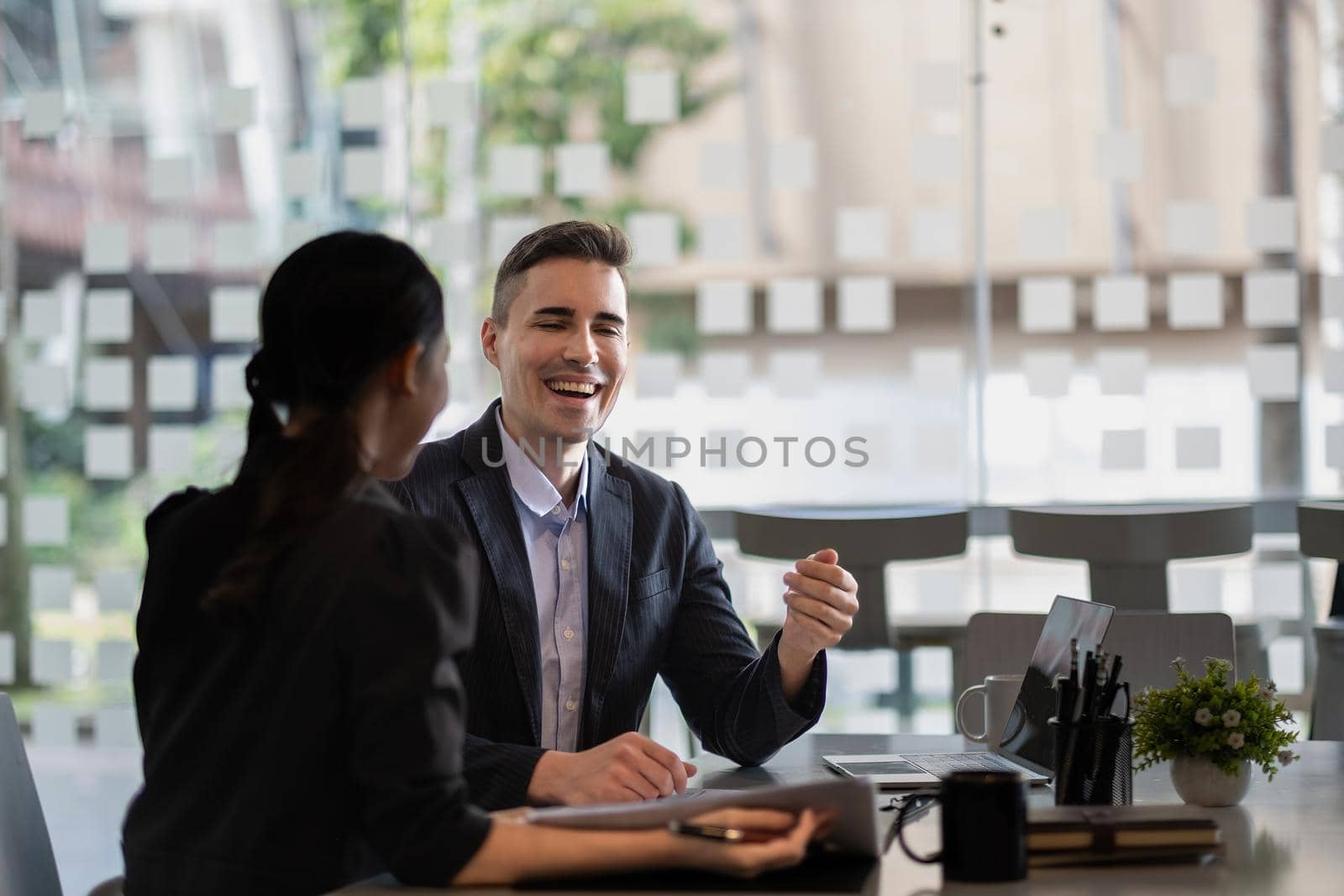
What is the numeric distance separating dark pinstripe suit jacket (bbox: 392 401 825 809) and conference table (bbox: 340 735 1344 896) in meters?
0.13

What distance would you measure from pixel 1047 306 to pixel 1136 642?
2.34m

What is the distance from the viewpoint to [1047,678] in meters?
1.56

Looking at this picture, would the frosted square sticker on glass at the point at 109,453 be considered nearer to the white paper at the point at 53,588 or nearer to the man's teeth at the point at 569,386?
the white paper at the point at 53,588

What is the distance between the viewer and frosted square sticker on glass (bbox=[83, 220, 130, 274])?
15.0ft

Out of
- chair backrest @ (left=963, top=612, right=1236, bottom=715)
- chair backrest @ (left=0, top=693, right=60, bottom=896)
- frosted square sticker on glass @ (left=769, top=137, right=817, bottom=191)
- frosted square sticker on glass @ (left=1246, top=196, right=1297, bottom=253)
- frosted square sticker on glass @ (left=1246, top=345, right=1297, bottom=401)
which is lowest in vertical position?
chair backrest @ (left=0, top=693, right=60, bottom=896)

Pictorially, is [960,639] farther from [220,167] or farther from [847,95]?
[220,167]

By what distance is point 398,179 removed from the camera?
455 cm

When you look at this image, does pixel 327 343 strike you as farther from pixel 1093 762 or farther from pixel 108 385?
pixel 108 385

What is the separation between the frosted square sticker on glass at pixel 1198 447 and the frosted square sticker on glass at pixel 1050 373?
1.17 feet

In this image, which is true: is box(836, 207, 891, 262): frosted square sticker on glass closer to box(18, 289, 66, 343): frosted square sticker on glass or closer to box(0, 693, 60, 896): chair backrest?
box(18, 289, 66, 343): frosted square sticker on glass

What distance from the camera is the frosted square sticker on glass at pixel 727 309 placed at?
14.2 ft

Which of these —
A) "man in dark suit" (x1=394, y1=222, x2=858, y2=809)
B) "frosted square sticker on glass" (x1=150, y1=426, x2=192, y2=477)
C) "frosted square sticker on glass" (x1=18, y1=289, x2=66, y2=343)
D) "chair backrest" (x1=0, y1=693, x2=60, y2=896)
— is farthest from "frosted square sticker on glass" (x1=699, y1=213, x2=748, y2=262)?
"chair backrest" (x1=0, y1=693, x2=60, y2=896)

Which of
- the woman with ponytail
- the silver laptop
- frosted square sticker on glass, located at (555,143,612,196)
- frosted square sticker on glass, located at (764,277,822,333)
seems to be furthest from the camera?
frosted square sticker on glass, located at (555,143,612,196)

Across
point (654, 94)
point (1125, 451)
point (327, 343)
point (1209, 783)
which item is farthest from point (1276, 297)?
point (327, 343)
